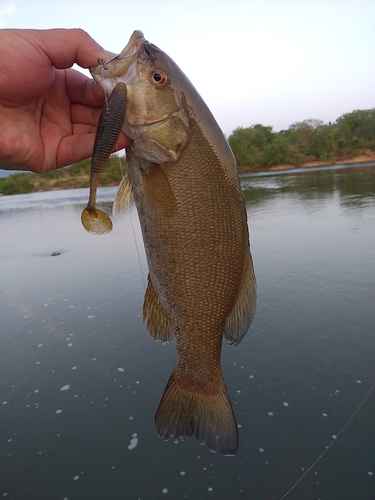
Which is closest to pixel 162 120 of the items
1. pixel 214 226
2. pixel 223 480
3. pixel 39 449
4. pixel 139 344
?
pixel 214 226

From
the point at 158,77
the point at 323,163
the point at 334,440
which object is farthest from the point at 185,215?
the point at 323,163

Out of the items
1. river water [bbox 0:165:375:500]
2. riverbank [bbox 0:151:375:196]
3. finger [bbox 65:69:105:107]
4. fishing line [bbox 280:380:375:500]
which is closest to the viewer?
finger [bbox 65:69:105:107]

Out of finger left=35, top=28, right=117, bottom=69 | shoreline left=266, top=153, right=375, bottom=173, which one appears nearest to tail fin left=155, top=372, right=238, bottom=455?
finger left=35, top=28, right=117, bottom=69

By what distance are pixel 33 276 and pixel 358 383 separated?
7.35m

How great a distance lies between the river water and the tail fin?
162 centimetres

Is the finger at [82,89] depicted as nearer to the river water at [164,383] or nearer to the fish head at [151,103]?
the fish head at [151,103]

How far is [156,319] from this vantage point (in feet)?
6.29

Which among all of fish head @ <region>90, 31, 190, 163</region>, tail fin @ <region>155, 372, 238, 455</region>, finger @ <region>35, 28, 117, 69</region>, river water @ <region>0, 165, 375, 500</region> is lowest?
river water @ <region>0, 165, 375, 500</region>

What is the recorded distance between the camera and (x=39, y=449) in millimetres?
3496

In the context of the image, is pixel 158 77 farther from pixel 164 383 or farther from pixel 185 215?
pixel 164 383

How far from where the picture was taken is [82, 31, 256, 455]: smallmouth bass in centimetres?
156

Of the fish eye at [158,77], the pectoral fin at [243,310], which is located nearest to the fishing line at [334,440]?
the pectoral fin at [243,310]

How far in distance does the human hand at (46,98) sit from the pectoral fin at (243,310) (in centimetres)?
131

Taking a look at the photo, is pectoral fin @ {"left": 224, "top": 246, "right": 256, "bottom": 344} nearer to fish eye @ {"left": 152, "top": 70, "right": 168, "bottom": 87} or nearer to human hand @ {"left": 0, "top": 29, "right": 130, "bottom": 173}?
fish eye @ {"left": 152, "top": 70, "right": 168, "bottom": 87}
